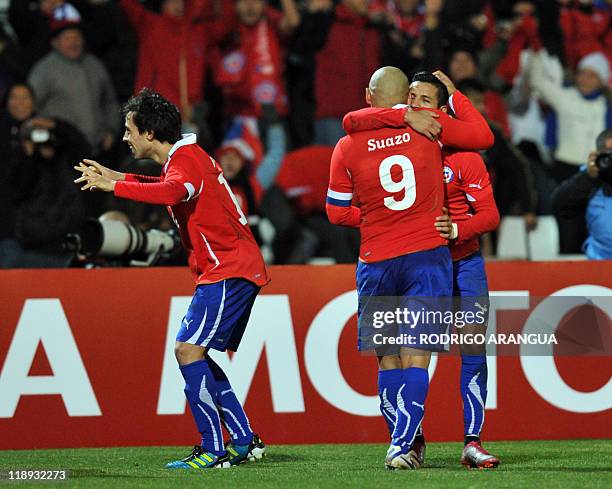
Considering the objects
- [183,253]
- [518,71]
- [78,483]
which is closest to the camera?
[78,483]

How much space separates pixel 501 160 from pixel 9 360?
15.0 feet

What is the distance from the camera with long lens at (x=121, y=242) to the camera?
29.0 ft

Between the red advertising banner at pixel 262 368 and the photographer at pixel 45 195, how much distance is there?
210 cm

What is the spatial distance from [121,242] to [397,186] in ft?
9.15

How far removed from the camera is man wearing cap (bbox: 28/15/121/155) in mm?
11625

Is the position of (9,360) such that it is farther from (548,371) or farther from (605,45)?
(605,45)

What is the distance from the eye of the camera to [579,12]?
13.1 m

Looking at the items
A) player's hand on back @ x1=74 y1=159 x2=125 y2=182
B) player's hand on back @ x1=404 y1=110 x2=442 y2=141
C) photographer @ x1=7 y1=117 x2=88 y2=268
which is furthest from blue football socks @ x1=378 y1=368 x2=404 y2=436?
photographer @ x1=7 y1=117 x2=88 y2=268

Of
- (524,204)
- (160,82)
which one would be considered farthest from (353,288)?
(160,82)

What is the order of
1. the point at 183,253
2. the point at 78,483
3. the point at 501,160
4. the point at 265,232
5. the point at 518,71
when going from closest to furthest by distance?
the point at 78,483, the point at 183,253, the point at 501,160, the point at 265,232, the point at 518,71

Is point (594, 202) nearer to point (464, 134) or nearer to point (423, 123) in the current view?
point (464, 134)

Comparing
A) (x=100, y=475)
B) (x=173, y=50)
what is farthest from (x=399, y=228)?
(x=173, y=50)

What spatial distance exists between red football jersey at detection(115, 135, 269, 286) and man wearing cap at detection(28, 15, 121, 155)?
4.70 m

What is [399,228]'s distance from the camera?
265 inches
